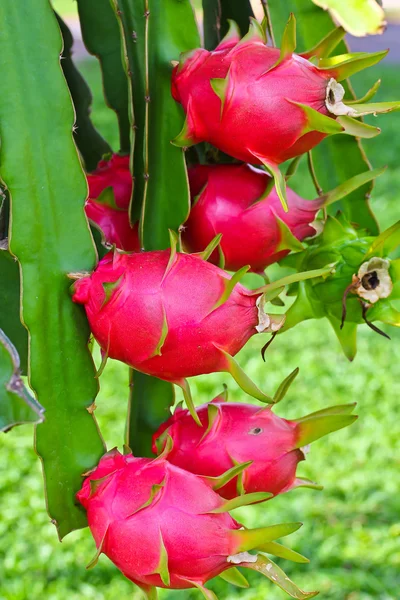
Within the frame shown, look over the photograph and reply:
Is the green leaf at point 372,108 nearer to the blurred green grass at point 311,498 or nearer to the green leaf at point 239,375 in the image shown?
the green leaf at point 239,375

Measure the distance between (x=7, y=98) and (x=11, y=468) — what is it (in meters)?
1.57

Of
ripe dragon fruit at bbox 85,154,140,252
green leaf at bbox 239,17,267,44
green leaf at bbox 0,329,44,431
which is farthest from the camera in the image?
ripe dragon fruit at bbox 85,154,140,252

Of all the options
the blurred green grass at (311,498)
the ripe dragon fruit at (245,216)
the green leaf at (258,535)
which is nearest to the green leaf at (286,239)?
the ripe dragon fruit at (245,216)

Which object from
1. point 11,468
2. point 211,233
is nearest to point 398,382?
point 11,468

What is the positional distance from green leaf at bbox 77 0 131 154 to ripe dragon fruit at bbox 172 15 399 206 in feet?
0.71

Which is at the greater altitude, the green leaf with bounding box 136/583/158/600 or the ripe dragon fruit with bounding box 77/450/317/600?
the ripe dragon fruit with bounding box 77/450/317/600

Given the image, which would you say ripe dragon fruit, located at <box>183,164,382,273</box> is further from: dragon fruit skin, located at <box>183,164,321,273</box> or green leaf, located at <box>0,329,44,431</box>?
green leaf, located at <box>0,329,44,431</box>

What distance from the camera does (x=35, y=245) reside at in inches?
24.2

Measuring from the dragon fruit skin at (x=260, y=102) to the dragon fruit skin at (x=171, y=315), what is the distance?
99 mm

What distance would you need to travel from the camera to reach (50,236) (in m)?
0.62

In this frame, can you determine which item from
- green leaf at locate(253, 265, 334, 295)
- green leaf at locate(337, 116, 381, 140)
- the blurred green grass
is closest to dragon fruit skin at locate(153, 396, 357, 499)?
green leaf at locate(253, 265, 334, 295)

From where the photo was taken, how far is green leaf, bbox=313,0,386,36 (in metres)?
0.74

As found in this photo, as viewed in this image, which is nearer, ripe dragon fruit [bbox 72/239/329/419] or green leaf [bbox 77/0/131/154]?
ripe dragon fruit [bbox 72/239/329/419]

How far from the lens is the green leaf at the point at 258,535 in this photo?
1.85ft
